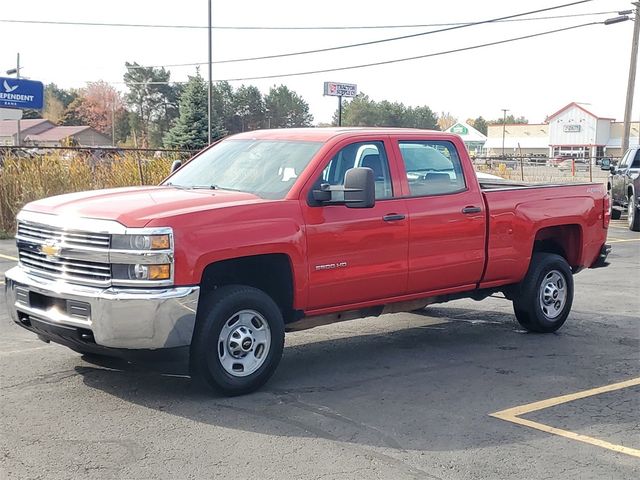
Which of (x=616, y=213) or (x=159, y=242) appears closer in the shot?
(x=159, y=242)

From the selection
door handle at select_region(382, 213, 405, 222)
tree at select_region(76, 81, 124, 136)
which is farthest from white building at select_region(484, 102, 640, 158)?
door handle at select_region(382, 213, 405, 222)

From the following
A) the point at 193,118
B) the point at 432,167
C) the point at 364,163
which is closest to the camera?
the point at 364,163

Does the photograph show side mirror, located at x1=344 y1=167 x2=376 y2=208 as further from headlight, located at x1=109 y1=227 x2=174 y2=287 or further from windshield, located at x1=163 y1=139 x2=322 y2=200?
headlight, located at x1=109 y1=227 x2=174 y2=287

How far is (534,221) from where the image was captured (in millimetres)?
8047

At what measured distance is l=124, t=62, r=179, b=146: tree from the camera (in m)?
Answer: 83.9

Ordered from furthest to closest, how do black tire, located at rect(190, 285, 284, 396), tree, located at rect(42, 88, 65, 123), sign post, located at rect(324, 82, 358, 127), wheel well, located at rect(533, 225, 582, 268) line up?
tree, located at rect(42, 88, 65, 123)
sign post, located at rect(324, 82, 358, 127)
wheel well, located at rect(533, 225, 582, 268)
black tire, located at rect(190, 285, 284, 396)

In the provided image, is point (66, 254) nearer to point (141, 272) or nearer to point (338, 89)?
point (141, 272)

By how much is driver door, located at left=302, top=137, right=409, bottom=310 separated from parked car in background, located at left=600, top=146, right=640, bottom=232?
14.1 metres

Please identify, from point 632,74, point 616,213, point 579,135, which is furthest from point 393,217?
point 579,135

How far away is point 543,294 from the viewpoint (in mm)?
8383

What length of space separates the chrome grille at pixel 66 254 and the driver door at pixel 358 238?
1.58 meters

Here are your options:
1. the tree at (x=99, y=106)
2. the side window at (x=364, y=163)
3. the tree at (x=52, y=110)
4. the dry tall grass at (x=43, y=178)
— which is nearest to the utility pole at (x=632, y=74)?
the dry tall grass at (x=43, y=178)

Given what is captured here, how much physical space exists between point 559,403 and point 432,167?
2.43 metres

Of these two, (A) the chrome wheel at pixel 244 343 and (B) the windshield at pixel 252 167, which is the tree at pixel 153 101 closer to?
(B) the windshield at pixel 252 167
